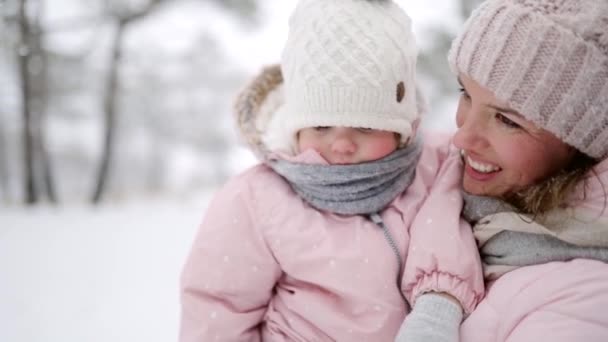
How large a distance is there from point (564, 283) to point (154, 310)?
76.4 inches

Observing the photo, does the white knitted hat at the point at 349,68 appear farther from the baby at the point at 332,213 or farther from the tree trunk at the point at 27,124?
the tree trunk at the point at 27,124

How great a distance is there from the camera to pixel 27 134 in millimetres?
6348

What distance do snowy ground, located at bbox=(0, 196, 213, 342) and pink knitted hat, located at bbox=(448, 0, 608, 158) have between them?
1.69 m

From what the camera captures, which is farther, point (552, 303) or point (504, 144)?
point (504, 144)

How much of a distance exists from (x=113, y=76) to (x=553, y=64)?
6.98 metres

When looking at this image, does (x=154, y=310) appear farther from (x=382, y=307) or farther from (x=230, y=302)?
(x=382, y=307)

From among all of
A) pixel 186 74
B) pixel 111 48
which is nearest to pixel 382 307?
pixel 111 48

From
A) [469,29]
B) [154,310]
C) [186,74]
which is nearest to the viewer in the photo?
[469,29]

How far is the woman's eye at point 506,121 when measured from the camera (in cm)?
107

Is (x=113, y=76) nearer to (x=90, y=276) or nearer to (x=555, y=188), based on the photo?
(x=90, y=276)

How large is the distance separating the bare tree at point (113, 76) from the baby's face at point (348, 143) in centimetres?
624

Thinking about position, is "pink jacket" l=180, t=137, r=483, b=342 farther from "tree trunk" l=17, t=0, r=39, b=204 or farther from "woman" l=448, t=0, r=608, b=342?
"tree trunk" l=17, t=0, r=39, b=204

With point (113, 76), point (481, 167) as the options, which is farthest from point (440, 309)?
point (113, 76)

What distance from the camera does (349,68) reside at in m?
1.25
